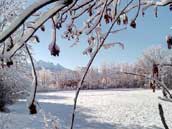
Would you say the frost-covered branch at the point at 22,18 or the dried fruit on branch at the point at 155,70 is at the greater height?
the frost-covered branch at the point at 22,18

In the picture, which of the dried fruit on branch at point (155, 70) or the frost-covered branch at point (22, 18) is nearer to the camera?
the frost-covered branch at point (22, 18)

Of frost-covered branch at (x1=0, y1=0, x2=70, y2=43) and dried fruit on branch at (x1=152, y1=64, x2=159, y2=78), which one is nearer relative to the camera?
frost-covered branch at (x1=0, y1=0, x2=70, y2=43)

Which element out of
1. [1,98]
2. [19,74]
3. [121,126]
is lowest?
[121,126]

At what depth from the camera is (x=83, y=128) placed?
39.4 ft

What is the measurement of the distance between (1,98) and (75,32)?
13.5 metres

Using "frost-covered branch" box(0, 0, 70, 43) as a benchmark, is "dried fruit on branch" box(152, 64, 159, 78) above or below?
below

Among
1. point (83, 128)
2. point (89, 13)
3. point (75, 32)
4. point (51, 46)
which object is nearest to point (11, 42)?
point (51, 46)

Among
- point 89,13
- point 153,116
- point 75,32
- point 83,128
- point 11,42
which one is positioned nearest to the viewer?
point 11,42

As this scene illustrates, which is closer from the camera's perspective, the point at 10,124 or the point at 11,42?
the point at 11,42

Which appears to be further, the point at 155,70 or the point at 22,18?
the point at 155,70

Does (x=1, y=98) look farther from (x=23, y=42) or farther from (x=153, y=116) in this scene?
(x=23, y=42)

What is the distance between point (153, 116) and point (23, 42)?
15144 millimetres

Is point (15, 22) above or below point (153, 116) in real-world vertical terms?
above

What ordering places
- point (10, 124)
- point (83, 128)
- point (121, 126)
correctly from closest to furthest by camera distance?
point (10, 124), point (83, 128), point (121, 126)
